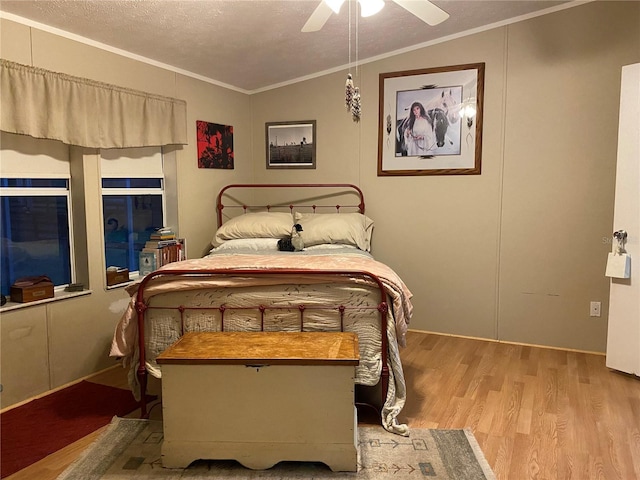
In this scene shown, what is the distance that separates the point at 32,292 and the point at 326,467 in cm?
202

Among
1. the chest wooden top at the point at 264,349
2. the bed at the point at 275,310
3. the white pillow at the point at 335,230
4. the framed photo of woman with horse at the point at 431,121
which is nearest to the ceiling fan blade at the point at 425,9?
the bed at the point at 275,310

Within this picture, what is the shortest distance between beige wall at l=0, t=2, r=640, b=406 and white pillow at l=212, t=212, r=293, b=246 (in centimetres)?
35

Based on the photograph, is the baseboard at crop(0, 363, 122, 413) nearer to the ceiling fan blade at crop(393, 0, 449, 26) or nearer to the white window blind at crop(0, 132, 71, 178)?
the white window blind at crop(0, 132, 71, 178)

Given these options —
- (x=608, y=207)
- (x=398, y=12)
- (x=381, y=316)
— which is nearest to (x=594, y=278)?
(x=608, y=207)

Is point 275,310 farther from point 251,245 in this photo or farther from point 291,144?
point 291,144

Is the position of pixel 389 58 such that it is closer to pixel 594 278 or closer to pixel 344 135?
pixel 344 135

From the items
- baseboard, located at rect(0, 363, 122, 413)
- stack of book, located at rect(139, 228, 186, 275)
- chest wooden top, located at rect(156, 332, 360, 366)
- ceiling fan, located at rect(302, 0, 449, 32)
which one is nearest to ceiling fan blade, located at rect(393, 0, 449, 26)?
ceiling fan, located at rect(302, 0, 449, 32)

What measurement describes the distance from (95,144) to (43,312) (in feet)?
3.58

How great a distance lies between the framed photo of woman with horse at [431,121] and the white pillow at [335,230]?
2.08 ft

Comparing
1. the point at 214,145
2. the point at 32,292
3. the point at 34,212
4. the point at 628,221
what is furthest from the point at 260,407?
the point at 214,145

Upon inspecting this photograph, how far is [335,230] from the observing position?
3.95 m

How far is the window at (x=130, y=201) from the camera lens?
12.2ft

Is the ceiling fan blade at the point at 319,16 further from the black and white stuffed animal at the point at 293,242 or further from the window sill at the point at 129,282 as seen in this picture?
the window sill at the point at 129,282

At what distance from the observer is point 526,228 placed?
13.0 ft
